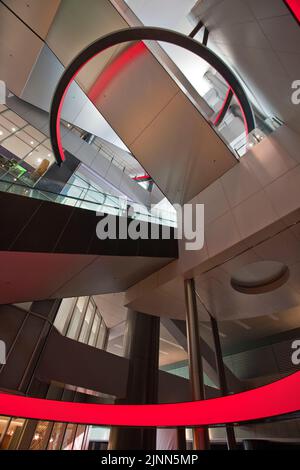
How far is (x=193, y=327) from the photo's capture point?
791 cm

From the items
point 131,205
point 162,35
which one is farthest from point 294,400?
point 162,35

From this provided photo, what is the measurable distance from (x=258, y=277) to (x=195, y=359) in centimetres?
552

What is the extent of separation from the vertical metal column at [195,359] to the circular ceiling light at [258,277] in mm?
3087

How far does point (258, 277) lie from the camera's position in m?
10.9

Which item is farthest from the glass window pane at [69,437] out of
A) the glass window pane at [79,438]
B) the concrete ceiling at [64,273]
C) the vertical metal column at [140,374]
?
the concrete ceiling at [64,273]

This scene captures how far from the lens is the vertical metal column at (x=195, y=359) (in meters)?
5.86

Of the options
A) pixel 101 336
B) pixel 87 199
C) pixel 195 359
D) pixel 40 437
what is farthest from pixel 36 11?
pixel 101 336

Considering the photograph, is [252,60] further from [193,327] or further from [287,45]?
[193,327]

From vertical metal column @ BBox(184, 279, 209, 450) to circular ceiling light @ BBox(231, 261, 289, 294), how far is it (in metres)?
3.09

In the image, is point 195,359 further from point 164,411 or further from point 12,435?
point 12,435

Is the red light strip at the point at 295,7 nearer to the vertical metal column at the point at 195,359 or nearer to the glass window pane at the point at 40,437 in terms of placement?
the vertical metal column at the point at 195,359

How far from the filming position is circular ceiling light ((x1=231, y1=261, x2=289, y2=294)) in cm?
1047

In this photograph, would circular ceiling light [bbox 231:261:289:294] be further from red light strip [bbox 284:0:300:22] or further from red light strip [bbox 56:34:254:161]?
red light strip [bbox 284:0:300:22]

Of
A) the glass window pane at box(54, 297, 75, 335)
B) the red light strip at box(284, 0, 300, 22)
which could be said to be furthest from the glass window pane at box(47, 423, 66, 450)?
the red light strip at box(284, 0, 300, 22)
